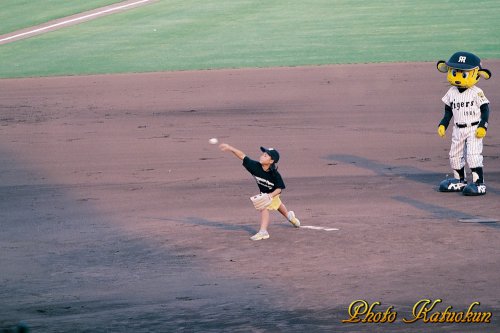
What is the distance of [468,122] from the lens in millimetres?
11992

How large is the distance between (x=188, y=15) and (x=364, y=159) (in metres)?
18.3

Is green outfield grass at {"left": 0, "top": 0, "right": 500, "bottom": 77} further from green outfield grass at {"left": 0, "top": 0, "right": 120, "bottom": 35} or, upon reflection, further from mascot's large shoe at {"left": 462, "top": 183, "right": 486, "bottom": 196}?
mascot's large shoe at {"left": 462, "top": 183, "right": 486, "bottom": 196}

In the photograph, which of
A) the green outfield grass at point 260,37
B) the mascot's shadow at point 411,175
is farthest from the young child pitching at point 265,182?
the green outfield grass at point 260,37

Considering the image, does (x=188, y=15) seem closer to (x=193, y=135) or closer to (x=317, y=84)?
(x=317, y=84)

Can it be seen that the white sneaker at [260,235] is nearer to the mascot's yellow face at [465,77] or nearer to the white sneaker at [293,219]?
the white sneaker at [293,219]

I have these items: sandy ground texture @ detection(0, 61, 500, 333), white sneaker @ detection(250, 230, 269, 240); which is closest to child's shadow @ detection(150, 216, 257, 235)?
sandy ground texture @ detection(0, 61, 500, 333)

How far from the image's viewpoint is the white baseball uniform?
39.3 ft

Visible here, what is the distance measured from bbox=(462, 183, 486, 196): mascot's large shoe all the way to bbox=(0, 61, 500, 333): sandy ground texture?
0.12 meters

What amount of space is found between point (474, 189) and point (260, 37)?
15.7 m

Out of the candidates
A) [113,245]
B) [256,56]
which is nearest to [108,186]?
[113,245]

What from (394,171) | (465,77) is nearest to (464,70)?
(465,77)

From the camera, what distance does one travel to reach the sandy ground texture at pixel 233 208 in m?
8.18

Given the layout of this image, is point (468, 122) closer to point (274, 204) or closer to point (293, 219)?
point (293, 219)

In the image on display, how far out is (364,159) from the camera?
47.0ft
